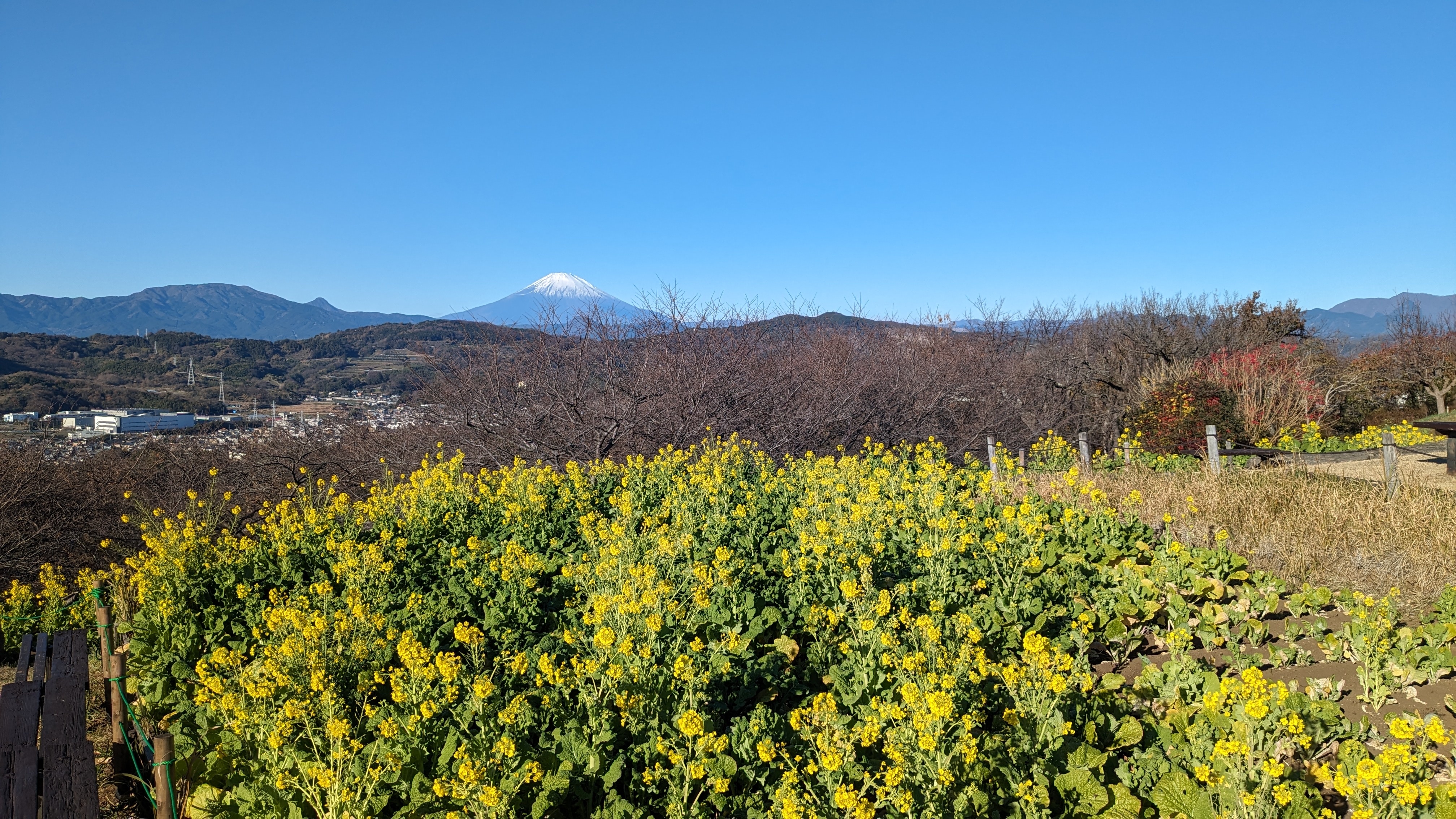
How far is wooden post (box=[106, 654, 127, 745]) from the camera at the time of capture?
4.47 m

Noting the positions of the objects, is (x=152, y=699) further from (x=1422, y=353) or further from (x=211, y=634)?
(x=1422, y=353)

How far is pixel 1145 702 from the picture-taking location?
4203 mm

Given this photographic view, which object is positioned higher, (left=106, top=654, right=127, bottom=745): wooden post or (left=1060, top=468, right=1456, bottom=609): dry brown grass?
(left=1060, top=468, right=1456, bottom=609): dry brown grass

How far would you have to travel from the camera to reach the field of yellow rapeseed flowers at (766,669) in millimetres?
2939

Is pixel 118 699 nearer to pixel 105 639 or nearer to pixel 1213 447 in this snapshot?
pixel 105 639

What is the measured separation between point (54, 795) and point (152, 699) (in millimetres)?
2734

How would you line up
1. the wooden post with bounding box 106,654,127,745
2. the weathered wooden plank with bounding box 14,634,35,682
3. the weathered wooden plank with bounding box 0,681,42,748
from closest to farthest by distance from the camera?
the weathered wooden plank with bounding box 0,681,42,748
the wooden post with bounding box 106,654,127,745
the weathered wooden plank with bounding box 14,634,35,682

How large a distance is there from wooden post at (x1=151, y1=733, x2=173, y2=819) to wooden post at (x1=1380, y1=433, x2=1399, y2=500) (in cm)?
1252

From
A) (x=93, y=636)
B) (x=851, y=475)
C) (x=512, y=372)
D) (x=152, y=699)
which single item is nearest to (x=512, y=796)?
(x=152, y=699)

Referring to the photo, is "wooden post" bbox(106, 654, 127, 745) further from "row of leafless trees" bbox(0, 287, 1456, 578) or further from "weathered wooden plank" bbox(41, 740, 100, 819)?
"row of leafless trees" bbox(0, 287, 1456, 578)

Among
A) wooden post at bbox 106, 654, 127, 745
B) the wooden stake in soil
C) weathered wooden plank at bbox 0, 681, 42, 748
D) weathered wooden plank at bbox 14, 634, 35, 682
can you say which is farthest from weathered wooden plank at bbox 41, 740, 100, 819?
weathered wooden plank at bbox 14, 634, 35, 682

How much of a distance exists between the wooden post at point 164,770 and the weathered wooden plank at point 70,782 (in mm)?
701

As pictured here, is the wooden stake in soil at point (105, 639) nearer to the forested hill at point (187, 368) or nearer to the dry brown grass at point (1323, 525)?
the dry brown grass at point (1323, 525)

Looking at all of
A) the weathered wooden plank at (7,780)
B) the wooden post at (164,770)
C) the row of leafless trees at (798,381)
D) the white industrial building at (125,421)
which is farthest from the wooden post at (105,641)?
the white industrial building at (125,421)
